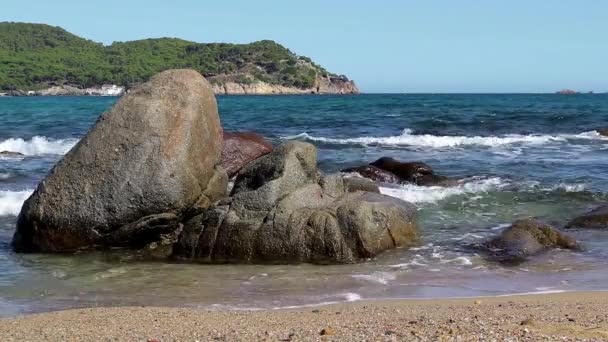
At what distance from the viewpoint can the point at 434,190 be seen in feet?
50.2

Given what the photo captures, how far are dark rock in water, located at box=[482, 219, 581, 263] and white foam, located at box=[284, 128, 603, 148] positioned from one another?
16.2m

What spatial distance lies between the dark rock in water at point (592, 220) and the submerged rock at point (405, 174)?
13.9ft

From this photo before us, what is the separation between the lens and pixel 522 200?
14.8 m

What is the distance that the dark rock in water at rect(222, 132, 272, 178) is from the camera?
15.0m

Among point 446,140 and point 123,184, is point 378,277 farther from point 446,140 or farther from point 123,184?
point 446,140

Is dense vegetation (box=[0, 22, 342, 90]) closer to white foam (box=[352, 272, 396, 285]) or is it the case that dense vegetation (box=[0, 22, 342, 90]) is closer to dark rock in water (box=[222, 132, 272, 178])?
dark rock in water (box=[222, 132, 272, 178])

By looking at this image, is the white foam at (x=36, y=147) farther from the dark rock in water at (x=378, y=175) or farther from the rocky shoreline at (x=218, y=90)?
the rocky shoreline at (x=218, y=90)

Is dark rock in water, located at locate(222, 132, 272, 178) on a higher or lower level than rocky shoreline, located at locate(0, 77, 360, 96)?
higher

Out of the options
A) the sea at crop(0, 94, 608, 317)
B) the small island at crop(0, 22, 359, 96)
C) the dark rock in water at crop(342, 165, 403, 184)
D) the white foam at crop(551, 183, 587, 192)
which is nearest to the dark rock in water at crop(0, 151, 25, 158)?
the sea at crop(0, 94, 608, 317)

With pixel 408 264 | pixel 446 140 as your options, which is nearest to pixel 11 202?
pixel 408 264

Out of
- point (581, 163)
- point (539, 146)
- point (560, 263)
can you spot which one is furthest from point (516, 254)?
point (539, 146)

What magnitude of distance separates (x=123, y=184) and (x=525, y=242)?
5.61 m

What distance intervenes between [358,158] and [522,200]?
790 cm

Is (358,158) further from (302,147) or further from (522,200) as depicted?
(302,147)
